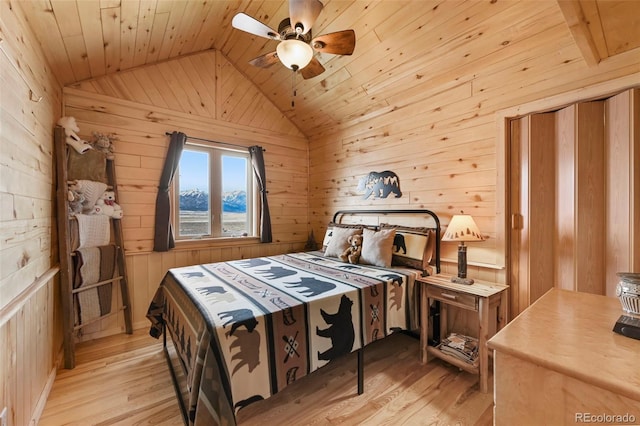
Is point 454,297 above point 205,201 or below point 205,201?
below

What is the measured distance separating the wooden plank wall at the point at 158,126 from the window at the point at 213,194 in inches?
7.5

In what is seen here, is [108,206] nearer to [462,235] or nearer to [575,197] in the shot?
[462,235]

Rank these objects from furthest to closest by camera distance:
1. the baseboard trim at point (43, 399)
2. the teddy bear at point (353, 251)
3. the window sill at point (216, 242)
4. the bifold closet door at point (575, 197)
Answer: the window sill at point (216, 242)
the teddy bear at point (353, 251)
the bifold closet door at point (575, 197)
the baseboard trim at point (43, 399)

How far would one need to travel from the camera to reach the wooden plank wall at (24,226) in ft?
4.15

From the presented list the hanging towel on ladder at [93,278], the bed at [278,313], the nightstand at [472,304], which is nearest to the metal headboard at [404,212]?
the bed at [278,313]

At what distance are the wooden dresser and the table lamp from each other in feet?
3.67

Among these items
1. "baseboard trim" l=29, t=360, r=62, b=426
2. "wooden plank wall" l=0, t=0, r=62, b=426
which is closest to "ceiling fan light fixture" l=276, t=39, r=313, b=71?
"wooden plank wall" l=0, t=0, r=62, b=426

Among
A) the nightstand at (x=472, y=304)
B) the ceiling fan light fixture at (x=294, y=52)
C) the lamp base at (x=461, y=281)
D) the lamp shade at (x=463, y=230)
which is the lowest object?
the nightstand at (x=472, y=304)

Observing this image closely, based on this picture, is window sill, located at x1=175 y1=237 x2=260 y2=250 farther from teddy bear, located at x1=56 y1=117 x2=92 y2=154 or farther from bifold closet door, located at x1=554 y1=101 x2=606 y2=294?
bifold closet door, located at x1=554 y1=101 x2=606 y2=294

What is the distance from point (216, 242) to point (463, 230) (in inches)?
109

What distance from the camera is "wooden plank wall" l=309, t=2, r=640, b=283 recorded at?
6.19 ft

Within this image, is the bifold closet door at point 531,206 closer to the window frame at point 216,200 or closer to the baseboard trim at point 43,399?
the window frame at point 216,200

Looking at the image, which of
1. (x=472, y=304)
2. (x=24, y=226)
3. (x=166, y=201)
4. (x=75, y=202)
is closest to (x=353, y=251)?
(x=472, y=304)

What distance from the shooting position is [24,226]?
1.54m
